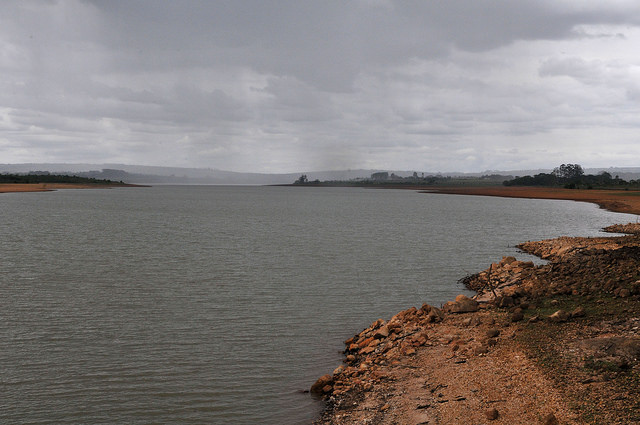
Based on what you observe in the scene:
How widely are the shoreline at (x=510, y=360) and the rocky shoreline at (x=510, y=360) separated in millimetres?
31

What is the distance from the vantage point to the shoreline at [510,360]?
11.4 m

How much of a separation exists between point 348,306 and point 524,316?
9325 millimetres

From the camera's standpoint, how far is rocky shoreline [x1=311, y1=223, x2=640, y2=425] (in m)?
11.4

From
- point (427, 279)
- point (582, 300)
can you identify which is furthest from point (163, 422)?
point (427, 279)

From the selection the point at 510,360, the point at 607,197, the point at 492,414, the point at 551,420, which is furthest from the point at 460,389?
the point at 607,197

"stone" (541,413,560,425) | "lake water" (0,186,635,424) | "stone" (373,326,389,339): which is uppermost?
"stone" (541,413,560,425)

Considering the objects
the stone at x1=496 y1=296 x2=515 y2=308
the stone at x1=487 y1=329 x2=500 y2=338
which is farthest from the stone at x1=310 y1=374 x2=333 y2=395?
the stone at x1=496 y1=296 x2=515 y2=308

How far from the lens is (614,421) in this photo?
1014 cm

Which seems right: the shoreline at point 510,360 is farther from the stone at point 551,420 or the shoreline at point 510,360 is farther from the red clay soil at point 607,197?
the red clay soil at point 607,197

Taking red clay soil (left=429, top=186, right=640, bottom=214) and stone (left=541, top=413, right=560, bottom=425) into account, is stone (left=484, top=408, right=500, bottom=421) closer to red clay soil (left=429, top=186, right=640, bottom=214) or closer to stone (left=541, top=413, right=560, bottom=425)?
stone (left=541, top=413, right=560, bottom=425)

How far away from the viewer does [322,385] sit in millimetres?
14781

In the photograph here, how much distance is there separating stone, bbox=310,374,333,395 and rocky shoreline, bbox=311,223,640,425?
30 millimetres

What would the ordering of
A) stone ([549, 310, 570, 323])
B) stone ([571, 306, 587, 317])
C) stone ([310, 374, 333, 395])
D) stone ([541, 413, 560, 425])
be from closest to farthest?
1. stone ([541, 413, 560, 425])
2. stone ([310, 374, 333, 395])
3. stone ([549, 310, 570, 323])
4. stone ([571, 306, 587, 317])

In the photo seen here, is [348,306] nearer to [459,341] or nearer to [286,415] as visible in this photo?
[459,341]
